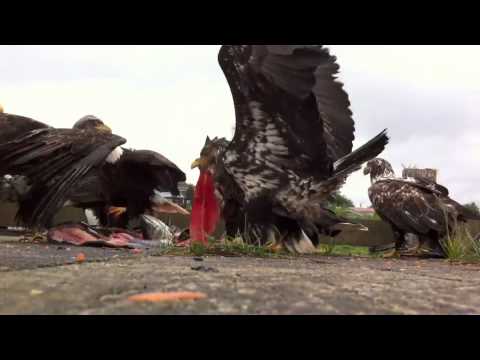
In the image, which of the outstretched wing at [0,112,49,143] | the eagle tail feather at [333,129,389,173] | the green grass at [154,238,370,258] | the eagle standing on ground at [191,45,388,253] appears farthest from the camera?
the outstretched wing at [0,112,49,143]

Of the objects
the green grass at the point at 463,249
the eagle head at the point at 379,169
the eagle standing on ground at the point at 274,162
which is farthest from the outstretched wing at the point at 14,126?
the green grass at the point at 463,249

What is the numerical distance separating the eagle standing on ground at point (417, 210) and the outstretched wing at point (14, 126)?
12.3 ft

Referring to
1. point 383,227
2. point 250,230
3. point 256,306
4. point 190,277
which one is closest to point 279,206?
point 250,230

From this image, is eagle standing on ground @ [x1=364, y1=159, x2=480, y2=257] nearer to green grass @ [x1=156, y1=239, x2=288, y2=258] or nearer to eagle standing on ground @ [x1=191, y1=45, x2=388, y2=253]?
eagle standing on ground @ [x1=191, y1=45, x2=388, y2=253]

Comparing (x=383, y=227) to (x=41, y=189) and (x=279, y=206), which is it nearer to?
(x=279, y=206)

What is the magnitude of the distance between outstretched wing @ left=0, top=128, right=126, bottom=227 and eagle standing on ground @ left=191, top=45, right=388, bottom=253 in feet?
3.65

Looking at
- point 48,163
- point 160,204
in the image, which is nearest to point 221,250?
point 48,163

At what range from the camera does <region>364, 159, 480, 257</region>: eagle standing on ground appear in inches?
220

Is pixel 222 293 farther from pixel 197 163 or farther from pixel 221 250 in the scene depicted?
pixel 197 163

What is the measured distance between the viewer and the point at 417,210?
5.65m

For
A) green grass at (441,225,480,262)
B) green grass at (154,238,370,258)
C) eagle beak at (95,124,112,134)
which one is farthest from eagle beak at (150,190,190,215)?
green grass at (441,225,480,262)

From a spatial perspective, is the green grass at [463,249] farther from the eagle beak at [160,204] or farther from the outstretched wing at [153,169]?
the eagle beak at [160,204]

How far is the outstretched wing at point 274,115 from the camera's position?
4188 mm

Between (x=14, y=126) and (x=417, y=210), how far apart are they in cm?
432
